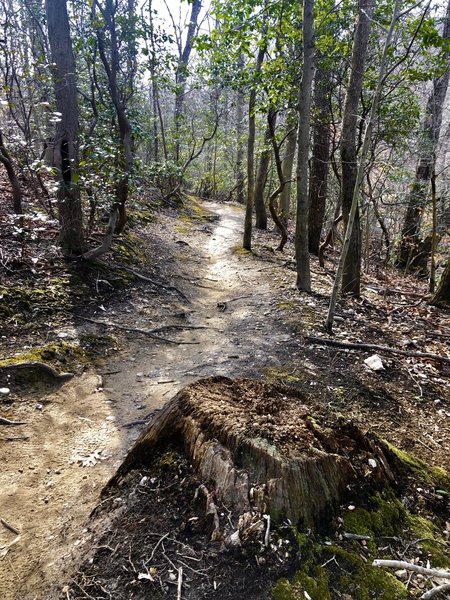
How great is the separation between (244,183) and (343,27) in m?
17.9

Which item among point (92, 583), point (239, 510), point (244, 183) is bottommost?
point (92, 583)

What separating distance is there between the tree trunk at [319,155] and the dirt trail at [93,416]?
3.54 metres

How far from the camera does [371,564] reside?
1758mm

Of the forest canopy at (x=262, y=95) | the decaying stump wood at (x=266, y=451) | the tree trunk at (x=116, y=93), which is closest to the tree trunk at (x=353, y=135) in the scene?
the forest canopy at (x=262, y=95)

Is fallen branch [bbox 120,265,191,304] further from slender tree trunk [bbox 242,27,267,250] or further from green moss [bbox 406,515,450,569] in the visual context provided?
green moss [bbox 406,515,450,569]

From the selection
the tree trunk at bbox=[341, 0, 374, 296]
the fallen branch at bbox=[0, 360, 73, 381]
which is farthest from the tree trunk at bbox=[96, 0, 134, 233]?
the tree trunk at bbox=[341, 0, 374, 296]

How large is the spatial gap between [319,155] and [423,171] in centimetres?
420

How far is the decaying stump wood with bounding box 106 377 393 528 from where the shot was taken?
188cm

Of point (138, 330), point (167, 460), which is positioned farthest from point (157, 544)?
point (138, 330)

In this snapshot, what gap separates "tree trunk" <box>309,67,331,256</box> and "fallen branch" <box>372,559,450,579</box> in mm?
7866

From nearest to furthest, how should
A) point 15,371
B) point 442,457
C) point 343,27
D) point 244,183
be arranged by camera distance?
point 442,457 < point 15,371 < point 343,27 < point 244,183

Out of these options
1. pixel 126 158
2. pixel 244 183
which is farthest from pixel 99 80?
pixel 244 183

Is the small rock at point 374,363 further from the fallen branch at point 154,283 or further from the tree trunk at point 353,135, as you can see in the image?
the fallen branch at point 154,283

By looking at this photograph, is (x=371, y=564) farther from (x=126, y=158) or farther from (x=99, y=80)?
(x=99, y=80)
